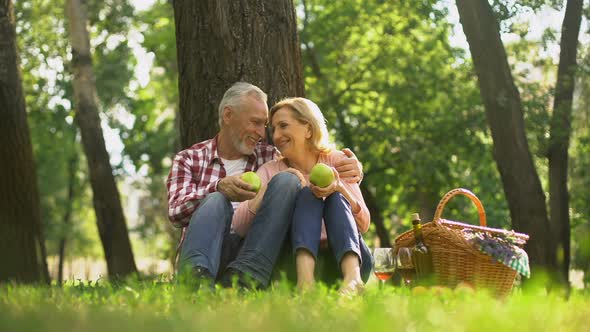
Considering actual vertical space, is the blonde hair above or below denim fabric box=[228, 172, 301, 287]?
above

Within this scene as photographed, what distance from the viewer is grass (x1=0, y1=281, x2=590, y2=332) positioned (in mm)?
2902

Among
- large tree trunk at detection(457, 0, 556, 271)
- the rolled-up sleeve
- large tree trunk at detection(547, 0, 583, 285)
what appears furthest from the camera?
large tree trunk at detection(547, 0, 583, 285)

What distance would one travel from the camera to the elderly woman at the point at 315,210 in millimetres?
5090

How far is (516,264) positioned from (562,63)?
8478mm

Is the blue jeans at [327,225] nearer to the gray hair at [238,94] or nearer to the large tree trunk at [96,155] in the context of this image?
the gray hair at [238,94]

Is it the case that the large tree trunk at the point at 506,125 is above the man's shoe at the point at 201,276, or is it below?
above

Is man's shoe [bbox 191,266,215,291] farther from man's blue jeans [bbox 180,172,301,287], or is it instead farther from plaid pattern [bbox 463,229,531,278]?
plaid pattern [bbox 463,229,531,278]

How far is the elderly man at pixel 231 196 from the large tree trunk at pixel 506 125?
201 inches

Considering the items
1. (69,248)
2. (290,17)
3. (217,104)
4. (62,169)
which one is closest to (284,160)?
(217,104)

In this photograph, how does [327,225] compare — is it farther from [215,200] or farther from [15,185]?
[15,185]

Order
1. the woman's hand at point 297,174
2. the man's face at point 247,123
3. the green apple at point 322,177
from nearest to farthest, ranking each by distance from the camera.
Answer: the green apple at point 322,177 < the woman's hand at point 297,174 < the man's face at point 247,123

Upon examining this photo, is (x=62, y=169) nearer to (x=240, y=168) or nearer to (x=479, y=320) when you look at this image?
(x=240, y=168)

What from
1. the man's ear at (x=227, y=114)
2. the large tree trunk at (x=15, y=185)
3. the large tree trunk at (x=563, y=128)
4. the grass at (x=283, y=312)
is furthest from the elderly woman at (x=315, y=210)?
the large tree trunk at (x=563, y=128)

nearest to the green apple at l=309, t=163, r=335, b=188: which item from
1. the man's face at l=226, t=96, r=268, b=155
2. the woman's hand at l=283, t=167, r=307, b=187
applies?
the woman's hand at l=283, t=167, r=307, b=187
